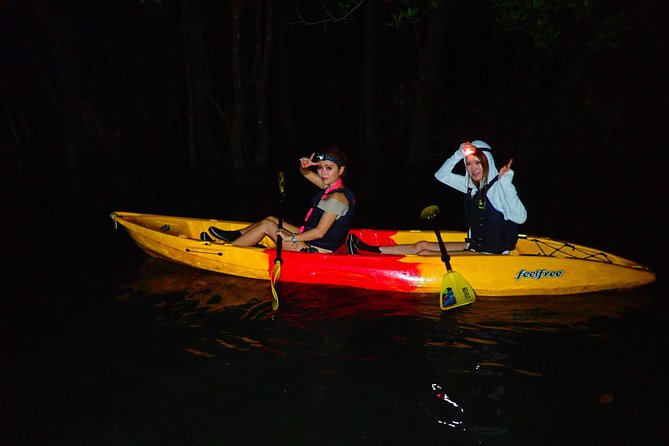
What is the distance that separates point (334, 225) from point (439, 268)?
1239 millimetres

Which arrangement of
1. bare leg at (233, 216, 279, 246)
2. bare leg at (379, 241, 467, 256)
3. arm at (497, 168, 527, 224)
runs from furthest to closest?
bare leg at (233, 216, 279, 246), bare leg at (379, 241, 467, 256), arm at (497, 168, 527, 224)

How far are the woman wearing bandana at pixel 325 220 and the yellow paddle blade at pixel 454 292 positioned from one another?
4.28 feet

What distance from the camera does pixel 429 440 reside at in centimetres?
336

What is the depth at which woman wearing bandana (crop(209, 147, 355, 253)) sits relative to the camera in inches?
223

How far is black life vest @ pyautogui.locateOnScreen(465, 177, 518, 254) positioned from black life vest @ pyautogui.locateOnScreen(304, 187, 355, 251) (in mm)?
1322

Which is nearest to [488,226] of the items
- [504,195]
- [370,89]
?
[504,195]

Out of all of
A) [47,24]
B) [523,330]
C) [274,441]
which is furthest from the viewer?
[47,24]

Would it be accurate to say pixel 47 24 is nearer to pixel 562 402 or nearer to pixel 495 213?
pixel 495 213

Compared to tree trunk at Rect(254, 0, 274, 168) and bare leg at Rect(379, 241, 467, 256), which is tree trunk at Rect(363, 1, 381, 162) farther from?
bare leg at Rect(379, 241, 467, 256)

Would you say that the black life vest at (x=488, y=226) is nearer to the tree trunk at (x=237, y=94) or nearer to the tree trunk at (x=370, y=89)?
the tree trunk at (x=237, y=94)

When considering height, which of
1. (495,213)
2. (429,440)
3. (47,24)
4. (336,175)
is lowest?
(429,440)

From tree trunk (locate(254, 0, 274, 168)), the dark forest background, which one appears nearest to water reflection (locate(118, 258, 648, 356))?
the dark forest background

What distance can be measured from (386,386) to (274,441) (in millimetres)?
1022

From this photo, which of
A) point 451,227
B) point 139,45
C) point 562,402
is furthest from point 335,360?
point 139,45
